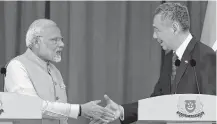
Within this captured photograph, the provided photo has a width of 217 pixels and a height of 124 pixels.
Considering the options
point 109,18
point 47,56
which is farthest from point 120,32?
point 47,56

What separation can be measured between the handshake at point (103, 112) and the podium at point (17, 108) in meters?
0.90

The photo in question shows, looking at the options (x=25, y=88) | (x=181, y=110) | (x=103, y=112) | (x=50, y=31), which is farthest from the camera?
(x=50, y=31)

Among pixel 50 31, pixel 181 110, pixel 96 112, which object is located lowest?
pixel 96 112

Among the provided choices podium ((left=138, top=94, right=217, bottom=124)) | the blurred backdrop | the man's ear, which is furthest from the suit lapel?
the blurred backdrop

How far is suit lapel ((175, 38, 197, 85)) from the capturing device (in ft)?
10.1

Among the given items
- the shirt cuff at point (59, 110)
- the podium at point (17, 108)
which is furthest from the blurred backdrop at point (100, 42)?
the podium at point (17, 108)

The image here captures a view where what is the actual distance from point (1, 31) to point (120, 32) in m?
1.04

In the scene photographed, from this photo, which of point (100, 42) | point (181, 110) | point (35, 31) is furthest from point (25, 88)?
point (100, 42)

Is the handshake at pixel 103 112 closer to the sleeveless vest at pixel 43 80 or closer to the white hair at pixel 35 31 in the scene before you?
the sleeveless vest at pixel 43 80

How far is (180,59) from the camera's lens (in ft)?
10.5

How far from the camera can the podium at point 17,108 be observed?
7.86 ft

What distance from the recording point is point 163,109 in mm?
2406

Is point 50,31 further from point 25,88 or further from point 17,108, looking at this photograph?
point 17,108

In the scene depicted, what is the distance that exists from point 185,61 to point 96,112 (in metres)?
0.68
